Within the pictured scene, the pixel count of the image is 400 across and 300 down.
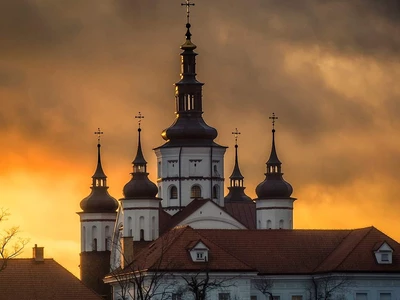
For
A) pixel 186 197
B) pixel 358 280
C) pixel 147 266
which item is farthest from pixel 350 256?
pixel 186 197

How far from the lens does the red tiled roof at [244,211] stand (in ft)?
550

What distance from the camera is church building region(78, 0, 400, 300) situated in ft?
443

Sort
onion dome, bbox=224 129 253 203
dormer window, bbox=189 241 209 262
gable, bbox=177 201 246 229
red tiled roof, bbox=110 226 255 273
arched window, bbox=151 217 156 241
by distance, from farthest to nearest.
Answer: onion dome, bbox=224 129 253 203 < gable, bbox=177 201 246 229 < arched window, bbox=151 217 156 241 < dormer window, bbox=189 241 209 262 < red tiled roof, bbox=110 226 255 273

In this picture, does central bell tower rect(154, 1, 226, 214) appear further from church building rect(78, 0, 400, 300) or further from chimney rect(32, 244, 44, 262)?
chimney rect(32, 244, 44, 262)

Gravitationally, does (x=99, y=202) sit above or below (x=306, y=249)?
above

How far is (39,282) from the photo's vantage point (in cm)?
13300

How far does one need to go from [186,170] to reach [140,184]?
4.72 metres

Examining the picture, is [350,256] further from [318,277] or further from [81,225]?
[81,225]

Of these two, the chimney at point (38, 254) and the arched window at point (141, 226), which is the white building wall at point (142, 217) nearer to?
the arched window at point (141, 226)

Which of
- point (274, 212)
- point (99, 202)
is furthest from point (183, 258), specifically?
point (99, 202)

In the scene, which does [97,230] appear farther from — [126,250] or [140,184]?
[126,250]

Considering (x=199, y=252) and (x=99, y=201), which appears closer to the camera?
(x=199, y=252)

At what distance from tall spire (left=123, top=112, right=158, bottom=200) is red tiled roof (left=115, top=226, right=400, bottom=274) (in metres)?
13.7

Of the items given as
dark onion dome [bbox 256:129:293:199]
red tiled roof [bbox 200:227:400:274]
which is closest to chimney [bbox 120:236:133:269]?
red tiled roof [bbox 200:227:400:274]
